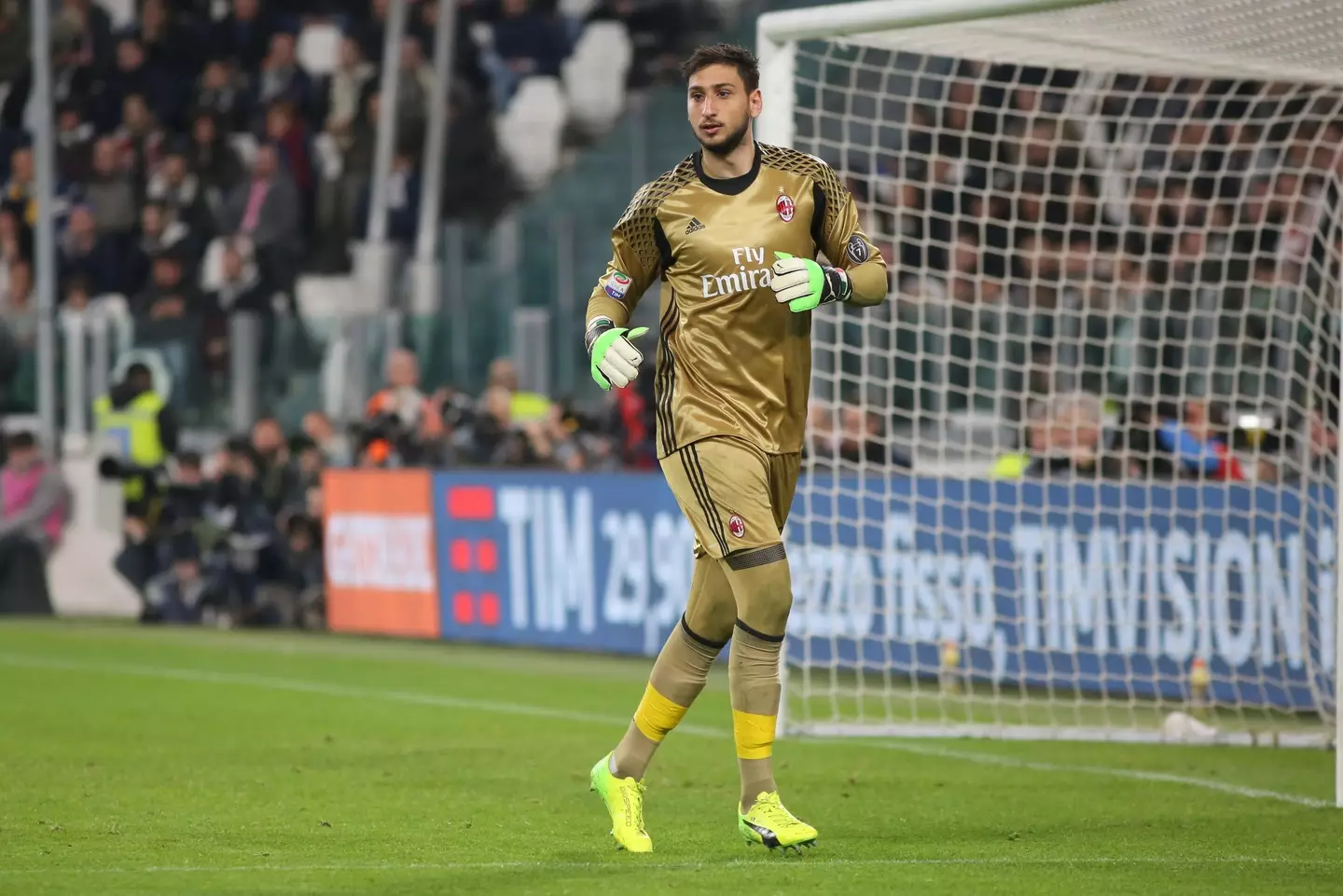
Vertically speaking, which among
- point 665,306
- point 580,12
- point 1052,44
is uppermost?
point 580,12

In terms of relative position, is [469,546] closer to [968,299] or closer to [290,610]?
[290,610]

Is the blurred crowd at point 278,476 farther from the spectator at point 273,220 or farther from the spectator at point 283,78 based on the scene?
the spectator at point 283,78

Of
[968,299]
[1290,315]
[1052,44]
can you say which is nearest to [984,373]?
[968,299]

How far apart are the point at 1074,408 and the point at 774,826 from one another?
584 cm

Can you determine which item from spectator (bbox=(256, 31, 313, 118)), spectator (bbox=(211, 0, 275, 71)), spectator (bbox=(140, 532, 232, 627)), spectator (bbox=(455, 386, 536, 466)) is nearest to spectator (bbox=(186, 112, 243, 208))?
spectator (bbox=(256, 31, 313, 118))

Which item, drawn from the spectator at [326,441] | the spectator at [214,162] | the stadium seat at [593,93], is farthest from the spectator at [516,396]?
the spectator at [214,162]

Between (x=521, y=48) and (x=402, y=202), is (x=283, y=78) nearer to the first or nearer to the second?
(x=402, y=202)

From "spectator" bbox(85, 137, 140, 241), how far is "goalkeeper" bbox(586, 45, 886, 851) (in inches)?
594

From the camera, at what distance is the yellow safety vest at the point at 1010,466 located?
37.2ft

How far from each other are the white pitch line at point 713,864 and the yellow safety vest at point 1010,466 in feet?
17.6

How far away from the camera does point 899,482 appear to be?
36.8 feet

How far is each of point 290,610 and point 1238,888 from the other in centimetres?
1134

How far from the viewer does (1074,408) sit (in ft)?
36.9

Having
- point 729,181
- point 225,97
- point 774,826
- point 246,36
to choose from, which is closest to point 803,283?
point 729,181
